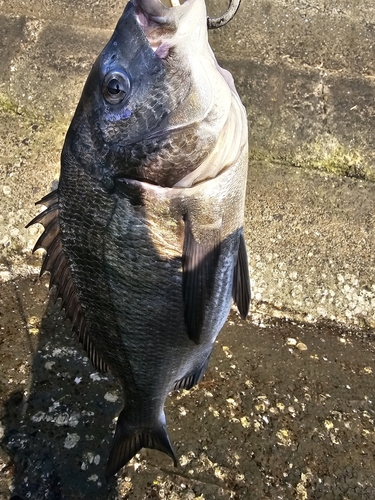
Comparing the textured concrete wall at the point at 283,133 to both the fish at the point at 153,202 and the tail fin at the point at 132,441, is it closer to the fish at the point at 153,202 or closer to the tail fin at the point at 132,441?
the tail fin at the point at 132,441

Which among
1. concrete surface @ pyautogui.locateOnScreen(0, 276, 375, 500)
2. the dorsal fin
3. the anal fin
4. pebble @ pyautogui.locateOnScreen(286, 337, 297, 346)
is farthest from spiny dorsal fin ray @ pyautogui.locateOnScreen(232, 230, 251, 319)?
pebble @ pyautogui.locateOnScreen(286, 337, 297, 346)

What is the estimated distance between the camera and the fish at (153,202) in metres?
1.16

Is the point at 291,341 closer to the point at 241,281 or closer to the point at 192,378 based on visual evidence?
the point at 192,378

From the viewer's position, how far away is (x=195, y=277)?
129cm

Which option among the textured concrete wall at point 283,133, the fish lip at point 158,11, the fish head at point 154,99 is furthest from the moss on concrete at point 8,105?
the fish lip at point 158,11

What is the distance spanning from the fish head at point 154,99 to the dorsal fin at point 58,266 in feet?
0.93

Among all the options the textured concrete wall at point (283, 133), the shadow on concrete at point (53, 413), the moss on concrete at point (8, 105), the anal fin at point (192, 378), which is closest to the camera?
the anal fin at point (192, 378)

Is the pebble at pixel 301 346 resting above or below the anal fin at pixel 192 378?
below

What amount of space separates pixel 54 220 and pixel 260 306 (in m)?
1.64

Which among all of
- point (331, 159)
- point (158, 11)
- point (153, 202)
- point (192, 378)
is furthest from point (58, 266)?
point (331, 159)

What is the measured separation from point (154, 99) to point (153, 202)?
285 millimetres

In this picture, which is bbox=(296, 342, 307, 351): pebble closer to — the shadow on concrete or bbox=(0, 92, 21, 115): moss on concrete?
→ the shadow on concrete

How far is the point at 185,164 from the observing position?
1213 mm

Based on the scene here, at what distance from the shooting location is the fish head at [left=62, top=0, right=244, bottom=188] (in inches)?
44.5
